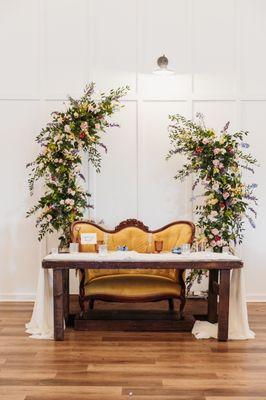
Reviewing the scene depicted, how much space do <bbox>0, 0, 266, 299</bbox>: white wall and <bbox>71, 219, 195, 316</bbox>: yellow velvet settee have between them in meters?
0.70

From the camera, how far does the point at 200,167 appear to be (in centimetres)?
588

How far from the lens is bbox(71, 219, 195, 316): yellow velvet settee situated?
503cm

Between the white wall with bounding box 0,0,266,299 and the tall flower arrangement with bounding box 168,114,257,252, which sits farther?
the white wall with bounding box 0,0,266,299

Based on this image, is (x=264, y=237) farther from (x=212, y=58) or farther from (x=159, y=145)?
(x=212, y=58)

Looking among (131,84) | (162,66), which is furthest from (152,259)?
(131,84)

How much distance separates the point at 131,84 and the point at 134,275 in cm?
237

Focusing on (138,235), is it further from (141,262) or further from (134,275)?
(141,262)

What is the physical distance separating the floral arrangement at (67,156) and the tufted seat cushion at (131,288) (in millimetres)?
996

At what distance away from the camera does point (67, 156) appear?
575 centimetres

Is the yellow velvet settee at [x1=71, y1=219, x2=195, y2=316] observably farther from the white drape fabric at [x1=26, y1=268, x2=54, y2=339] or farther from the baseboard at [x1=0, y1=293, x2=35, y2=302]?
the baseboard at [x1=0, y1=293, x2=35, y2=302]

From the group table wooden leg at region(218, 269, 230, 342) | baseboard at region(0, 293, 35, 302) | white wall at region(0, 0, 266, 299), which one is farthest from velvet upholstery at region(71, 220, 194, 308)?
baseboard at region(0, 293, 35, 302)

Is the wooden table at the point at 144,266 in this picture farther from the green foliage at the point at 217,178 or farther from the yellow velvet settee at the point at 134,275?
the green foliage at the point at 217,178

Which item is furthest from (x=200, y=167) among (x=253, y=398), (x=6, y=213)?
(x=253, y=398)

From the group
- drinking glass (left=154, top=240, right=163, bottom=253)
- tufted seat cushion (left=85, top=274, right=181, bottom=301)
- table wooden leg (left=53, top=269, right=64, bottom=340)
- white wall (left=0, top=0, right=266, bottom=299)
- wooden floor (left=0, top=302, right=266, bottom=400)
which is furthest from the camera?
white wall (left=0, top=0, right=266, bottom=299)
